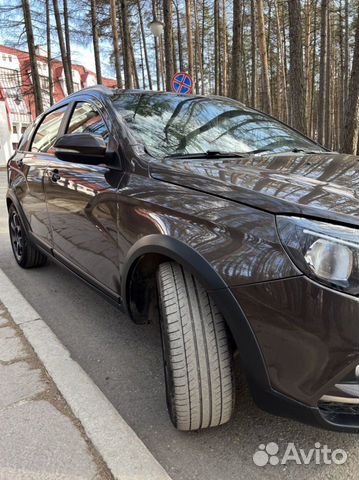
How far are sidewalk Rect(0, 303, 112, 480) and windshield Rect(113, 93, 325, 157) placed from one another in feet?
4.64

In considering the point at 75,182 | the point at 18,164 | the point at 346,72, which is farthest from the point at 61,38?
the point at 75,182

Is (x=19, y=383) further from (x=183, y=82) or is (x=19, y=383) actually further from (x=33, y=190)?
(x=183, y=82)

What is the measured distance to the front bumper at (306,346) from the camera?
4.42 ft

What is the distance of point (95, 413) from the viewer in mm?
2039

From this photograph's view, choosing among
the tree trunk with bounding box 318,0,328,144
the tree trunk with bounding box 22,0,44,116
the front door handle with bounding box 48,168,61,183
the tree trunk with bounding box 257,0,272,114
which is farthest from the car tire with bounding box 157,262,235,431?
the tree trunk with bounding box 22,0,44,116

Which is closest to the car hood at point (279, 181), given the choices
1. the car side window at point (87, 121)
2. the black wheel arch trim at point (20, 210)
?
the car side window at point (87, 121)

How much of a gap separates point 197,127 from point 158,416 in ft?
5.52

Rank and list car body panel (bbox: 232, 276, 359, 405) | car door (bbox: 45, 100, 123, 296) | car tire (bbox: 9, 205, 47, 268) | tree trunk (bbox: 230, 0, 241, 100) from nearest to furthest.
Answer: car body panel (bbox: 232, 276, 359, 405), car door (bbox: 45, 100, 123, 296), car tire (bbox: 9, 205, 47, 268), tree trunk (bbox: 230, 0, 241, 100)

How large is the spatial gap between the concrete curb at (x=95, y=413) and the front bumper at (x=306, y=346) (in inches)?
23.8

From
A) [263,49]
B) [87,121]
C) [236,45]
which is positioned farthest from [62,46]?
[87,121]

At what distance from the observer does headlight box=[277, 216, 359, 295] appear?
1355mm

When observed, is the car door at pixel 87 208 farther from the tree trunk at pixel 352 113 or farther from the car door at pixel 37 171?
the tree trunk at pixel 352 113

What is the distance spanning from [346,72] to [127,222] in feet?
93.4

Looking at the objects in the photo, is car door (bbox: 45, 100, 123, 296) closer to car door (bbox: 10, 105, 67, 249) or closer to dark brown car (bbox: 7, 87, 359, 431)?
dark brown car (bbox: 7, 87, 359, 431)
